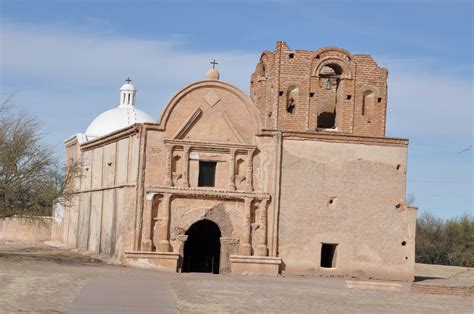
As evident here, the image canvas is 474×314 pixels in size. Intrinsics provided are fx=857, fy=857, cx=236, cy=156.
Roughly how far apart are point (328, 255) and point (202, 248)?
5256mm

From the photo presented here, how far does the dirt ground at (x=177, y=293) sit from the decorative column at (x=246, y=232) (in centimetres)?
183

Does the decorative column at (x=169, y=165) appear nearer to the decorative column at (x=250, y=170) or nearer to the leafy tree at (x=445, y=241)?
the decorative column at (x=250, y=170)

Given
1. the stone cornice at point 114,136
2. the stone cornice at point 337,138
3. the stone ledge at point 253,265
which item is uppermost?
the stone cornice at point 337,138

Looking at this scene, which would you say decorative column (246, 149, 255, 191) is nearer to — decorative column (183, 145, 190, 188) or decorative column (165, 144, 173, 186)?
decorative column (183, 145, 190, 188)

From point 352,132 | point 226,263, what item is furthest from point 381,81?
point 226,263

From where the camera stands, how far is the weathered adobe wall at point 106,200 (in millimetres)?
29562

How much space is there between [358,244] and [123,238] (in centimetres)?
823

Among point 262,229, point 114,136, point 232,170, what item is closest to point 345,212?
point 262,229

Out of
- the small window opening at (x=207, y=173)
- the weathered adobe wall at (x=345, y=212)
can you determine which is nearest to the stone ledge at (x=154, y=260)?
the small window opening at (x=207, y=173)

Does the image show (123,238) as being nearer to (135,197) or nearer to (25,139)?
(135,197)

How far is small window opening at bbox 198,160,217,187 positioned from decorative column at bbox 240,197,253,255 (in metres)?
1.44

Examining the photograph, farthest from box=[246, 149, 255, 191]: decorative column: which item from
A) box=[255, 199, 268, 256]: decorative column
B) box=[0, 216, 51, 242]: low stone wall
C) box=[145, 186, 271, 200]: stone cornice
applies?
box=[0, 216, 51, 242]: low stone wall

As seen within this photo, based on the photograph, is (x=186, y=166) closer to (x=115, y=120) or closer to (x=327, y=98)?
(x=327, y=98)

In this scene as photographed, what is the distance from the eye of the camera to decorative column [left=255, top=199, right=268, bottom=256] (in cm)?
2952
